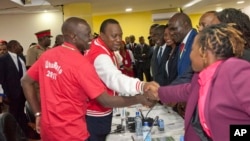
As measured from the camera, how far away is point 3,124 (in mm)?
2086

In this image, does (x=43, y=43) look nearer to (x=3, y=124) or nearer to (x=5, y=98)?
(x=5, y=98)

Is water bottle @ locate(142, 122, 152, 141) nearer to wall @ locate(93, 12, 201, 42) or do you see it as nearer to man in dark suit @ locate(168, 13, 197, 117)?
man in dark suit @ locate(168, 13, 197, 117)

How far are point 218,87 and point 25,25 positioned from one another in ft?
40.4

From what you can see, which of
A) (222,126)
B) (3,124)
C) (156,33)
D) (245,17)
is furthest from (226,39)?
(156,33)

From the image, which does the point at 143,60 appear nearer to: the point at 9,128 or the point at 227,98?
the point at 9,128

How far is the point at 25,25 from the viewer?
500 inches

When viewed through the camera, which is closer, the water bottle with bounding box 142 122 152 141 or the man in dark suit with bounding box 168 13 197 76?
the water bottle with bounding box 142 122 152 141

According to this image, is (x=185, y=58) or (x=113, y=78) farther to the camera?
(x=185, y=58)

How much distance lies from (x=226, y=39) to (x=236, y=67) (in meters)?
0.19

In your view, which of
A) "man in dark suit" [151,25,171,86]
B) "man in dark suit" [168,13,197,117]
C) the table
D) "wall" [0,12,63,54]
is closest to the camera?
the table

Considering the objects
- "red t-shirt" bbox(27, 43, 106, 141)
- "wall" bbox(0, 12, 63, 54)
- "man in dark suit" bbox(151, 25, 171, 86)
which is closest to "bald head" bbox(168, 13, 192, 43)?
"man in dark suit" bbox(151, 25, 171, 86)

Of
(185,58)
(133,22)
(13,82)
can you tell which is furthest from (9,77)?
(133,22)

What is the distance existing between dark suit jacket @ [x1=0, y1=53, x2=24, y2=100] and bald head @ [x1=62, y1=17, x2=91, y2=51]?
3.20 meters

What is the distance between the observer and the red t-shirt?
206 cm
